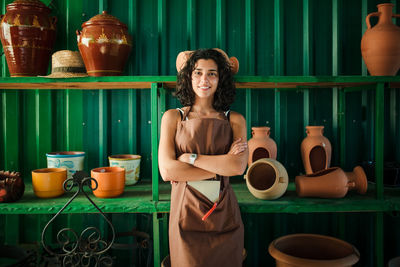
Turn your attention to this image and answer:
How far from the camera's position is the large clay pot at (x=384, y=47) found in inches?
77.8

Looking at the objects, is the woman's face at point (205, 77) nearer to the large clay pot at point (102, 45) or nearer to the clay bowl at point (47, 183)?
the large clay pot at point (102, 45)

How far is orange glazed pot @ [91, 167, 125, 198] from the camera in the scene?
1917 mm

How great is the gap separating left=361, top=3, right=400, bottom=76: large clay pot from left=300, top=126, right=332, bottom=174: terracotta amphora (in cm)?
54

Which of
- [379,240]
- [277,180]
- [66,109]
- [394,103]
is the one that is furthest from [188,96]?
[394,103]

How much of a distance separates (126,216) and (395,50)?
227 centimetres

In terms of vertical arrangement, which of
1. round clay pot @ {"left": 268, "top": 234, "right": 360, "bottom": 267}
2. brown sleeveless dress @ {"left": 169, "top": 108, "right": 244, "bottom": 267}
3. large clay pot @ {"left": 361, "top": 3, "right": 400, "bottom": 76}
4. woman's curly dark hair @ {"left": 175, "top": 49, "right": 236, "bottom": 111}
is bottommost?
round clay pot @ {"left": 268, "top": 234, "right": 360, "bottom": 267}

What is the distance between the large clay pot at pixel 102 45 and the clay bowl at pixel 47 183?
69cm

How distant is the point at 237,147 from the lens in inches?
65.9

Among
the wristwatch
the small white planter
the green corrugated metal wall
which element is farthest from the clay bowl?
the wristwatch

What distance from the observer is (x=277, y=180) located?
190 cm

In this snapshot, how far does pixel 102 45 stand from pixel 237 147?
110 cm

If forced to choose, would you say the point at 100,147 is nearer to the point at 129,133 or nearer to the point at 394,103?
the point at 129,133

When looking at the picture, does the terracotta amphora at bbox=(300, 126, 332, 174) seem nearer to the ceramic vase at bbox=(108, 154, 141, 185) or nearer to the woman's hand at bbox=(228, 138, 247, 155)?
the woman's hand at bbox=(228, 138, 247, 155)

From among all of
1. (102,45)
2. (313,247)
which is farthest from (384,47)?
(102,45)
